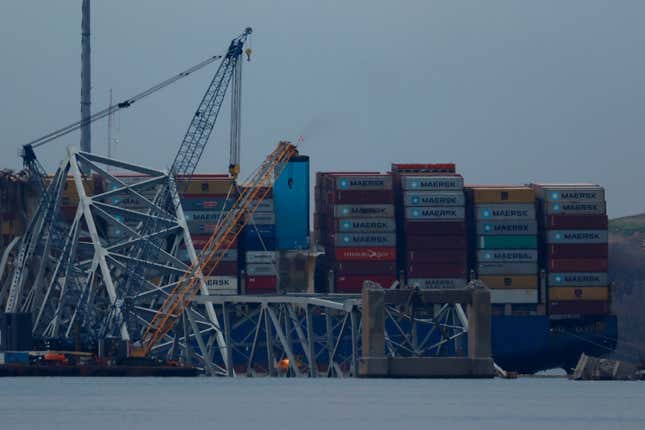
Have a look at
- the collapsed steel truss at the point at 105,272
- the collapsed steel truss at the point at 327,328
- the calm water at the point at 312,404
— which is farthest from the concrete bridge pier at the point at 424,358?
the collapsed steel truss at the point at 105,272

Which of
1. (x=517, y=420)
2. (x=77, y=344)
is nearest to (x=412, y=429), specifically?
(x=517, y=420)

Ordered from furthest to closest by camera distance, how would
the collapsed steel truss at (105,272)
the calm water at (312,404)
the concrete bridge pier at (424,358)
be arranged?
1. the collapsed steel truss at (105,272)
2. the concrete bridge pier at (424,358)
3. the calm water at (312,404)

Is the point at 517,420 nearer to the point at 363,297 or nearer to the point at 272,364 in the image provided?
the point at 363,297

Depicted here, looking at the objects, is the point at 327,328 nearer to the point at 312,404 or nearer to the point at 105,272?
the point at 105,272

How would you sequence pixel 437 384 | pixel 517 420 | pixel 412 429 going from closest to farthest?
1. pixel 412 429
2. pixel 517 420
3. pixel 437 384

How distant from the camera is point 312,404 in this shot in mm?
141500

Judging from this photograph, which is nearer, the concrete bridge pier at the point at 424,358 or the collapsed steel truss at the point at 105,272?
the concrete bridge pier at the point at 424,358

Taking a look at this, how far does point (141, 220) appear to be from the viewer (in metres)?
196

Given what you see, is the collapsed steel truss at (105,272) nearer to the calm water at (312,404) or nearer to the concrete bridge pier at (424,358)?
the calm water at (312,404)

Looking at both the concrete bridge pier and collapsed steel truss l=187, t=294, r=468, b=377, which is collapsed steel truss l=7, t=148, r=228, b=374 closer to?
collapsed steel truss l=187, t=294, r=468, b=377

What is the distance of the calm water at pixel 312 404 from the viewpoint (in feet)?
403

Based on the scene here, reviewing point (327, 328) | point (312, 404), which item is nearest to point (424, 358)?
point (327, 328)

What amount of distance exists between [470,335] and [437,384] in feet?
29.5

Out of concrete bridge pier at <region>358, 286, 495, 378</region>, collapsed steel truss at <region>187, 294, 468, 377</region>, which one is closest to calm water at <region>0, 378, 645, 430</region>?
concrete bridge pier at <region>358, 286, 495, 378</region>
